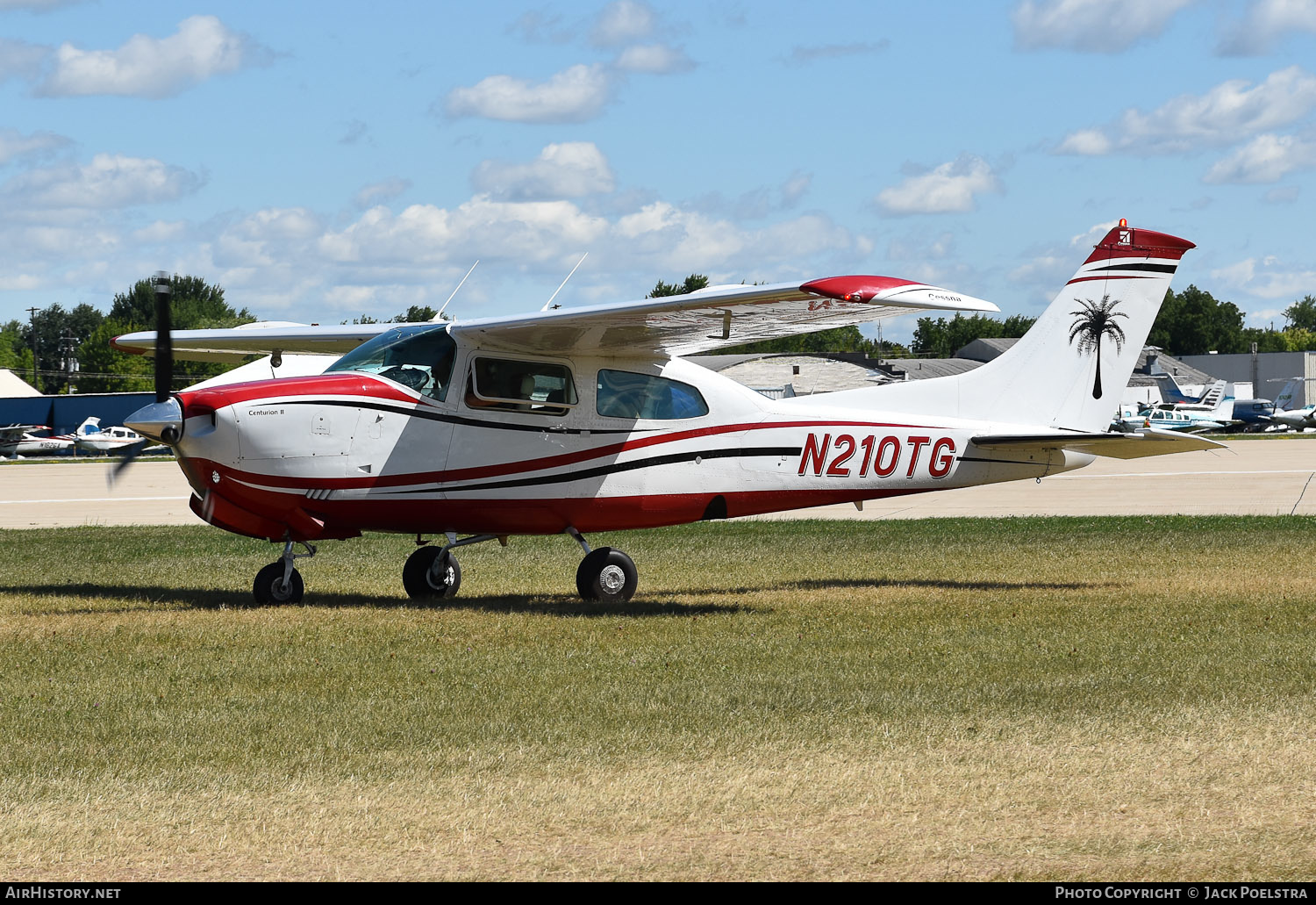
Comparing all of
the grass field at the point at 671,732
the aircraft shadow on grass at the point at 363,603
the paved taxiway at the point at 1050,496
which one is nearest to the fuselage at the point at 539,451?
the aircraft shadow on grass at the point at 363,603

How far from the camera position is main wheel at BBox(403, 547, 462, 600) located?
1366 centimetres

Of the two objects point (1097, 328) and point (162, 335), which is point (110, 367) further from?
point (1097, 328)

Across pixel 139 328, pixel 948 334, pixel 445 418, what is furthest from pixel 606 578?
pixel 948 334

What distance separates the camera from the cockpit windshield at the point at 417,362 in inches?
493

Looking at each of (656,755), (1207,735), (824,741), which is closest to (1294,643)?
(1207,735)

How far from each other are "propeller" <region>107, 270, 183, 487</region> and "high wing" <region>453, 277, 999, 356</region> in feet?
7.92

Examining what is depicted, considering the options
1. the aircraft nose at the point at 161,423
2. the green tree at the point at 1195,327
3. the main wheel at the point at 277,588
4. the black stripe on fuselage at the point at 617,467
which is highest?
the green tree at the point at 1195,327

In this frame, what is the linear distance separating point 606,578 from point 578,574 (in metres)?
0.27

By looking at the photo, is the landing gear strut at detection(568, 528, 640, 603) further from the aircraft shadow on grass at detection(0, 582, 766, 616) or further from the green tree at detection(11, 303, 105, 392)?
the green tree at detection(11, 303, 105, 392)

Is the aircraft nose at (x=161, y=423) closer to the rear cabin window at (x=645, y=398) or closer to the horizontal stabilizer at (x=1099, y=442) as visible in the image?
the rear cabin window at (x=645, y=398)

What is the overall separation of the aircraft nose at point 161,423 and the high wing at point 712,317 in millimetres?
2447

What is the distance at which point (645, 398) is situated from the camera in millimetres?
13453

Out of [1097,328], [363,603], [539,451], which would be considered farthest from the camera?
[1097,328]

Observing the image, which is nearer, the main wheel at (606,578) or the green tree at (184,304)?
the main wheel at (606,578)
